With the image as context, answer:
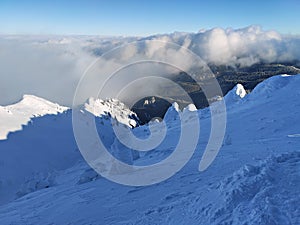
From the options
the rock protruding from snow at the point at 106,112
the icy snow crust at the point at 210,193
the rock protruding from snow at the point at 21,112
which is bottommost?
the rock protruding from snow at the point at 106,112

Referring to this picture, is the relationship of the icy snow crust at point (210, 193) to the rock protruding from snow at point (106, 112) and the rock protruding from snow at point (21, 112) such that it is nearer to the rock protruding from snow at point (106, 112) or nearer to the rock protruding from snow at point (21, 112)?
the rock protruding from snow at point (21, 112)

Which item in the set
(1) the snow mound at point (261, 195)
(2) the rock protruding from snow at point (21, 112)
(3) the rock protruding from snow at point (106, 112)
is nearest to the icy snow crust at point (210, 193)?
(1) the snow mound at point (261, 195)

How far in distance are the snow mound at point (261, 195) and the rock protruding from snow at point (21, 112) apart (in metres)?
45.2

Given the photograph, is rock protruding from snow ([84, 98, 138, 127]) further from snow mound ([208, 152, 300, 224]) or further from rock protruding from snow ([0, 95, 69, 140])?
snow mound ([208, 152, 300, 224])

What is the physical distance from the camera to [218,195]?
1343 cm

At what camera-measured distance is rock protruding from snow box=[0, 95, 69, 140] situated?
55.3 m

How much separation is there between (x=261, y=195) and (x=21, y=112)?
6207 cm

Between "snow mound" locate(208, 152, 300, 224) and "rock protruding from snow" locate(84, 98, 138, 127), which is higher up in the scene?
"snow mound" locate(208, 152, 300, 224)

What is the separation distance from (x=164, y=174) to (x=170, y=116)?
5872 cm

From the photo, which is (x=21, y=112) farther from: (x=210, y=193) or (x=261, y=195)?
(x=261, y=195)

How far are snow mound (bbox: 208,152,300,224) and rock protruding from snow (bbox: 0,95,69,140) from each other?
4517cm

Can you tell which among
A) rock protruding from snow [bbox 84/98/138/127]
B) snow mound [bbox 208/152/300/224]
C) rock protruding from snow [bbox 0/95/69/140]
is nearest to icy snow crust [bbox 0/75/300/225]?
snow mound [bbox 208/152/300/224]

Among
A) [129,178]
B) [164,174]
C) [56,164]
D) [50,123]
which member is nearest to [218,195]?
[164,174]

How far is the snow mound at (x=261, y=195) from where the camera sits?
1103 centimetres
